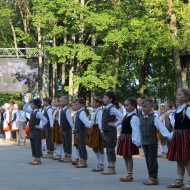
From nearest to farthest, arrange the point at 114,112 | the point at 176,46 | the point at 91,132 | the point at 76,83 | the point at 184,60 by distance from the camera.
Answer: the point at 114,112 → the point at 91,132 → the point at 184,60 → the point at 176,46 → the point at 76,83

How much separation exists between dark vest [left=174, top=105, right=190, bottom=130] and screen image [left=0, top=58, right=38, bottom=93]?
27.8 meters

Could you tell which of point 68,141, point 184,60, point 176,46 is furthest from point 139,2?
point 68,141

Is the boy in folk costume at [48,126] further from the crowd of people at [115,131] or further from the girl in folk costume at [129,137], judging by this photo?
the girl in folk costume at [129,137]

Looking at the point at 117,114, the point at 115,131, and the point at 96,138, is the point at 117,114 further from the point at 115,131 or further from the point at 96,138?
the point at 96,138

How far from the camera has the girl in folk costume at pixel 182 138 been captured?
9844 mm

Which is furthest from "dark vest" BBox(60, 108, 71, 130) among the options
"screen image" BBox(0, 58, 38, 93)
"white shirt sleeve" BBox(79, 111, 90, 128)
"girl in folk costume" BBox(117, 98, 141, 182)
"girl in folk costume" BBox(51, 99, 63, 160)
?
"screen image" BBox(0, 58, 38, 93)

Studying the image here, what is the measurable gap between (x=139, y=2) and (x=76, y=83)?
685 centimetres

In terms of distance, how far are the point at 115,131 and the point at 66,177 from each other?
1.59 metres

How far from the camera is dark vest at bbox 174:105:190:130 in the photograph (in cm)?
988

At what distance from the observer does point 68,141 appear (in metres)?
15.4

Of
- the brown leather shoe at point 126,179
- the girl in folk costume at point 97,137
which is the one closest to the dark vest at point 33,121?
the girl in folk costume at point 97,137

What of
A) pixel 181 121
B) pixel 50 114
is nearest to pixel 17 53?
pixel 50 114

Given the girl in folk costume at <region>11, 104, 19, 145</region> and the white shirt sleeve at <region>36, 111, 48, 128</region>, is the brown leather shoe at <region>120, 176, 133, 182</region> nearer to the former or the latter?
the white shirt sleeve at <region>36, 111, 48, 128</region>

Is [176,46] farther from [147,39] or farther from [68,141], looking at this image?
[68,141]
